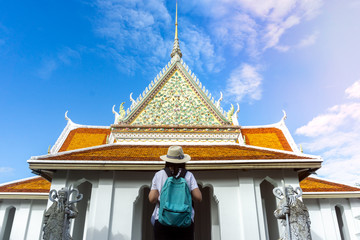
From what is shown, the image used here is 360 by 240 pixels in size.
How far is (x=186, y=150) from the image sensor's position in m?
7.70

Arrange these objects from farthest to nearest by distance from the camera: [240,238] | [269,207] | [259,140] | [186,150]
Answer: [259,140] → [269,207] → [186,150] → [240,238]

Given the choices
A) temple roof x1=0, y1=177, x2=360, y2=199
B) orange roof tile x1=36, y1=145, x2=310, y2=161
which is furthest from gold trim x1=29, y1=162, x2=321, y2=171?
temple roof x1=0, y1=177, x2=360, y2=199

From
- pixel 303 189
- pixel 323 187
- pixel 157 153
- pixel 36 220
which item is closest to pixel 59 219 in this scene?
pixel 157 153

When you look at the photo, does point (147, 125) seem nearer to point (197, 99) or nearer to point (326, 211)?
point (197, 99)

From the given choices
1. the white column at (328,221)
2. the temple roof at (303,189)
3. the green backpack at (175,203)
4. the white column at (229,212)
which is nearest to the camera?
the green backpack at (175,203)

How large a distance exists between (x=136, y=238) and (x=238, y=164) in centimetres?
300

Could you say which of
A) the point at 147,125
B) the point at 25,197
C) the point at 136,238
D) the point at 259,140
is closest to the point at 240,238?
the point at 136,238

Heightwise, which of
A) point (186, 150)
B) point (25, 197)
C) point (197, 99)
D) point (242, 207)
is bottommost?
point (242, 207)

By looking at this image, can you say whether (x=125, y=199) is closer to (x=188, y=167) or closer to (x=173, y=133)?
(x=188, y=167)

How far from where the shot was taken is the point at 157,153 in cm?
730

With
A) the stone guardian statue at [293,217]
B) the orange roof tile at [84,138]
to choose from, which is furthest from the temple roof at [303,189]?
the stone guardian statue at [293,217]

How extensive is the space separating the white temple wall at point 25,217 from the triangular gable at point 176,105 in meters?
4.49

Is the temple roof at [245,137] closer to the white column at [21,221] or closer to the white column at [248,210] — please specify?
the white column at [21,221]

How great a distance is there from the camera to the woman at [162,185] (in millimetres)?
2707
